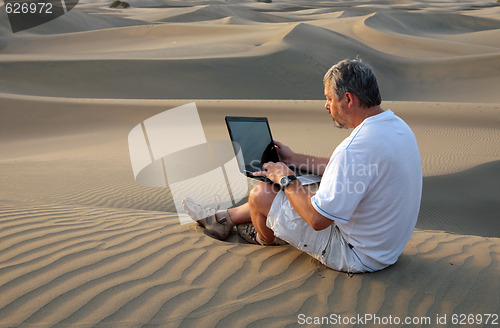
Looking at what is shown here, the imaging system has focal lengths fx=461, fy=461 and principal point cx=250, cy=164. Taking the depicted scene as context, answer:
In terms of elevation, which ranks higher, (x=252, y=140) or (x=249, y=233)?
(x=252, y=140)

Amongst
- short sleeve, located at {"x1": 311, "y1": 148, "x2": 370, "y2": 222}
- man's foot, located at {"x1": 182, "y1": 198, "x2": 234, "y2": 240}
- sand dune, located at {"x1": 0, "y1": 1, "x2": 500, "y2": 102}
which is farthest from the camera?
sand dune, located at {"x1": 0, "y1": 1, "x2": 500, "y2": 102}

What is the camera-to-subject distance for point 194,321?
2615 millimetres

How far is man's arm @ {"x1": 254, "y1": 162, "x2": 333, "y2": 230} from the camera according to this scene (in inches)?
107

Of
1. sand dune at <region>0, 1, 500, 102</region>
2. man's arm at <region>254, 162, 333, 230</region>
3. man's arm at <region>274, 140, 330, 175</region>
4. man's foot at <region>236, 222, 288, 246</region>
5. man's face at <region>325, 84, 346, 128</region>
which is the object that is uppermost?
man's face at <region>325, 84, 346, 128</region>

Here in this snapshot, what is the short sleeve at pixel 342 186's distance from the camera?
8.36 feet

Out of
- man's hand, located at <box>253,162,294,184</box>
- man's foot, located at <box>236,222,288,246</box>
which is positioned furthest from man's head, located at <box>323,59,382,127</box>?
man's foot, located at <box>236,222,288,246</box>

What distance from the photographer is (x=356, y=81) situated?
2.70 m

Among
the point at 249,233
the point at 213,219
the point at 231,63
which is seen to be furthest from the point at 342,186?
the point at 231,63

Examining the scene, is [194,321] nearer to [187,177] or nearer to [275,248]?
[275,248]

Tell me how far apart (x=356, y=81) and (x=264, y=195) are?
1.06 m

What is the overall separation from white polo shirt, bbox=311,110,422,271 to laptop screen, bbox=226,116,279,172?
3.04 ft

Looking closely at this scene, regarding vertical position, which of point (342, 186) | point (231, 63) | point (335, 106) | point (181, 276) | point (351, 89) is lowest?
point (231, 63)

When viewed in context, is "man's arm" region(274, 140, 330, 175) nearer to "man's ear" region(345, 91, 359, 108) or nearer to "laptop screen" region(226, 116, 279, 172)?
"laptop screen" region(226, 116, 279, 172)

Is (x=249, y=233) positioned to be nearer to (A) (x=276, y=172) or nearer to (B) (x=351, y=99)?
(A) (x=276, y=172)
